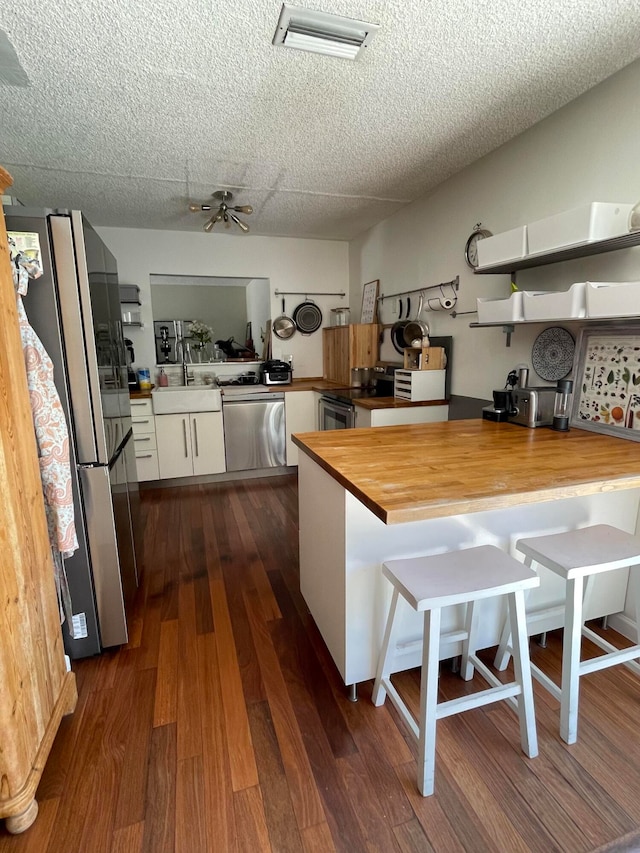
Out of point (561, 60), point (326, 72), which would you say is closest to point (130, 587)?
point (326, 72)

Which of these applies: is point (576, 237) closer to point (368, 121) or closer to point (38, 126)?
point (368, 121)

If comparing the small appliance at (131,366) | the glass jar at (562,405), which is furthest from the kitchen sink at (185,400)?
the glass jar at (562,405)

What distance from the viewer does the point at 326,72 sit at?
1706mm

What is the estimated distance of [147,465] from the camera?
3.75m

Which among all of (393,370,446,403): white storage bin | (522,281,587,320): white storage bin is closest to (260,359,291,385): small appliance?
(393,370,446,403): white storage bin

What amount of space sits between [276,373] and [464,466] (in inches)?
118

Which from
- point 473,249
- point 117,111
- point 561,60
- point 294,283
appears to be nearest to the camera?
point 561,60

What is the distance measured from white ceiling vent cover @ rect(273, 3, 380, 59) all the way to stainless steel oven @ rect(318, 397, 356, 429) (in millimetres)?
2178

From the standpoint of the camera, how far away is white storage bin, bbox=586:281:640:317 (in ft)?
5.03

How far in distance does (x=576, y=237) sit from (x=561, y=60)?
26.8 inches

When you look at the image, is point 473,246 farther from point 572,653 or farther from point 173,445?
point 173,445

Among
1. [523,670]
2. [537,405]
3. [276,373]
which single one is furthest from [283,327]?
[523,670]

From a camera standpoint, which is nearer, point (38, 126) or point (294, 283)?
point (38, 126)

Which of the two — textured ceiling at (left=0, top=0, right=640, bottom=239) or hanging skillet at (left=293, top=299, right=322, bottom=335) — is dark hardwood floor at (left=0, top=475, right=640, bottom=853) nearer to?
textured ceiling at (left=0, top=0, right=640, bottom=239)
